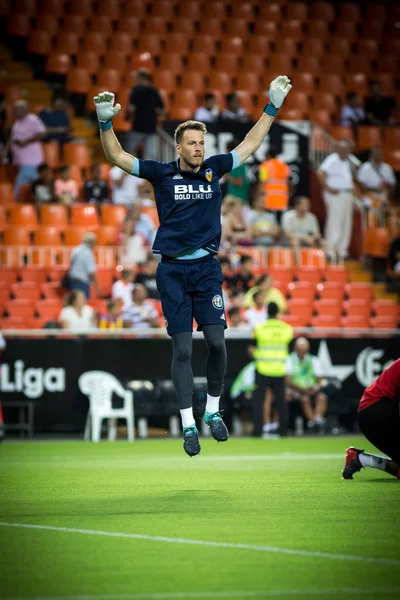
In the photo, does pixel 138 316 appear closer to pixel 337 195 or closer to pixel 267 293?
pixel 267 293

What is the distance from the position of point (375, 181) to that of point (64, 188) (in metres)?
6.25

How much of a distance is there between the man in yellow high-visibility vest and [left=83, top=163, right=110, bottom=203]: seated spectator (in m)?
5.08

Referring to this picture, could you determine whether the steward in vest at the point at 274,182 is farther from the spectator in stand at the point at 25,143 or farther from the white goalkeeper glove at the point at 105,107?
the white goalkeeper glove at the point at 105,107

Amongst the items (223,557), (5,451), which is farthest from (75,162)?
(223,557)

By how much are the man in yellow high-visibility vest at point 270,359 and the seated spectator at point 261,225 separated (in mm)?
3707

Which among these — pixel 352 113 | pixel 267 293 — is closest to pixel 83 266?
pixel 267 293

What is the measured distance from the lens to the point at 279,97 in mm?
9570

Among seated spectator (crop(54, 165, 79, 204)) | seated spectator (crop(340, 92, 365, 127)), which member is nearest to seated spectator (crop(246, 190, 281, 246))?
seated spectator (crop(54, 165, 79, 204))

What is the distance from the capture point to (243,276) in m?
19.7

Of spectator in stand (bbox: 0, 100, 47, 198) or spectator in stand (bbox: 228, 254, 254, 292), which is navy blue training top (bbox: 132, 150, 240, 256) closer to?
spectator in stand (bbox: 228, 254, 254, 292)

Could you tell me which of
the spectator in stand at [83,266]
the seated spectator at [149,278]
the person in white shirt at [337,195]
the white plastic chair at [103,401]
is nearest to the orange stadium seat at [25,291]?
the spectator in stand at [83,266]

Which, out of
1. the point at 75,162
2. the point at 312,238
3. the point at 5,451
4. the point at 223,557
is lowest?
the point at 5,451

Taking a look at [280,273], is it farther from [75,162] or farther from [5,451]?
[5,451]

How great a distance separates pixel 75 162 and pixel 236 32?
654cm
